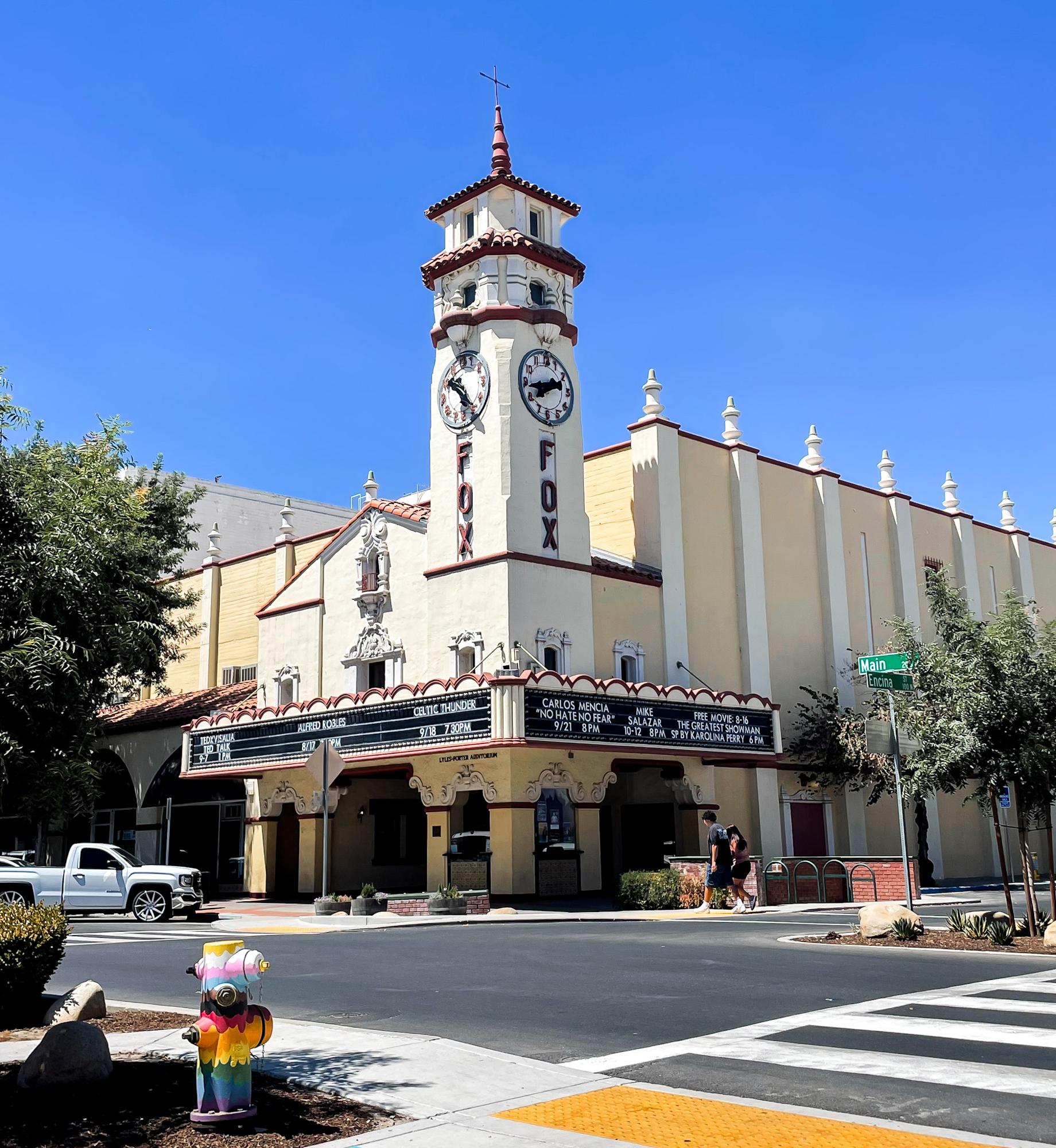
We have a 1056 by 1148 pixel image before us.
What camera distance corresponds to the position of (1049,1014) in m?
10.1

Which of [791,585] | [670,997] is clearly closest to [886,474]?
[791,585]

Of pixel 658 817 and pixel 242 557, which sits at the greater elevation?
pixel 242 557

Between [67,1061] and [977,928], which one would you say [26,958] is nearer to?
[67,1061]

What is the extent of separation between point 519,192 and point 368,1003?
25.1 metres

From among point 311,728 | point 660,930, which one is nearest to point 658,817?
point 311,728

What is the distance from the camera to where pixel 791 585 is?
36.3m

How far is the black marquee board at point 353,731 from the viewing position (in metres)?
26.5

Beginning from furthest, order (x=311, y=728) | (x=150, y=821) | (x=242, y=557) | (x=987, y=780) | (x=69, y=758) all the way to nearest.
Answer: (x=242, y=557) < (x=150, y=821) < (x=311, y=728) < (x=987, y=780) < (x=69, y=758)

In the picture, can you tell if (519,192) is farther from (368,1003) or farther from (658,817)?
(368,1003)

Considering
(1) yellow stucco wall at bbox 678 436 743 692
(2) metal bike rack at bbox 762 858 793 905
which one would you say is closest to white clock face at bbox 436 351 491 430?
(1) yellow stucco wall at bbox 678 436 743 692

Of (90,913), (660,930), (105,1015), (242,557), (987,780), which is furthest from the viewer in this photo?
(242,557)

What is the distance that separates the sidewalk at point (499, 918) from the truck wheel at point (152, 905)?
1.16 metres

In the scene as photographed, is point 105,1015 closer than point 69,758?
Yes

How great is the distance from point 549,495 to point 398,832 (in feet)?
38.9
